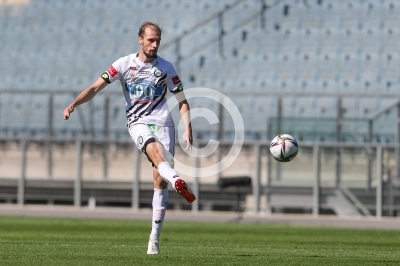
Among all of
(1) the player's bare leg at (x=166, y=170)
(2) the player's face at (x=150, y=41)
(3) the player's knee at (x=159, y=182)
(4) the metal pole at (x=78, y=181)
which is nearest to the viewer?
(1) the player's bare leg at (x=166, y=170)

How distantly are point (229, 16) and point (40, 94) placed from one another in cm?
581

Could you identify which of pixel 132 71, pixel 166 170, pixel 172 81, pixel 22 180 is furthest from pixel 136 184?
pixel 166 170

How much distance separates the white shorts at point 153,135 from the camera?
903 centimetres

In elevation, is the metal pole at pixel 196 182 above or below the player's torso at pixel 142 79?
below

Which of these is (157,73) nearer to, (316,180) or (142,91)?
(142,91)

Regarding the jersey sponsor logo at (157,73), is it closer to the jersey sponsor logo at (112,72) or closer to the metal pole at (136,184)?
the jersey sponsor logo at (112,72)

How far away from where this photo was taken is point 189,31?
85.9ft

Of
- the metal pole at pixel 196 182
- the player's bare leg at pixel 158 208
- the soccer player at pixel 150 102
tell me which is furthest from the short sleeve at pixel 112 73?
the metal pole at pixel 196 182

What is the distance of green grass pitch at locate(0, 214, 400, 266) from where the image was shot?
326 inches

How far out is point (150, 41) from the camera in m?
8.98

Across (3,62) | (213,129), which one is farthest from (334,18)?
(3,62)

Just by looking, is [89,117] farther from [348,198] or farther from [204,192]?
[348,198]

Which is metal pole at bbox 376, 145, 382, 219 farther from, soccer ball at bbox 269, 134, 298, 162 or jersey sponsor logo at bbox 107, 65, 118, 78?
jersey sponsor logo at bbox 107, 65, 118, 78

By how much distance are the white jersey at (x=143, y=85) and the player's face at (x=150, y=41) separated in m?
0.20
